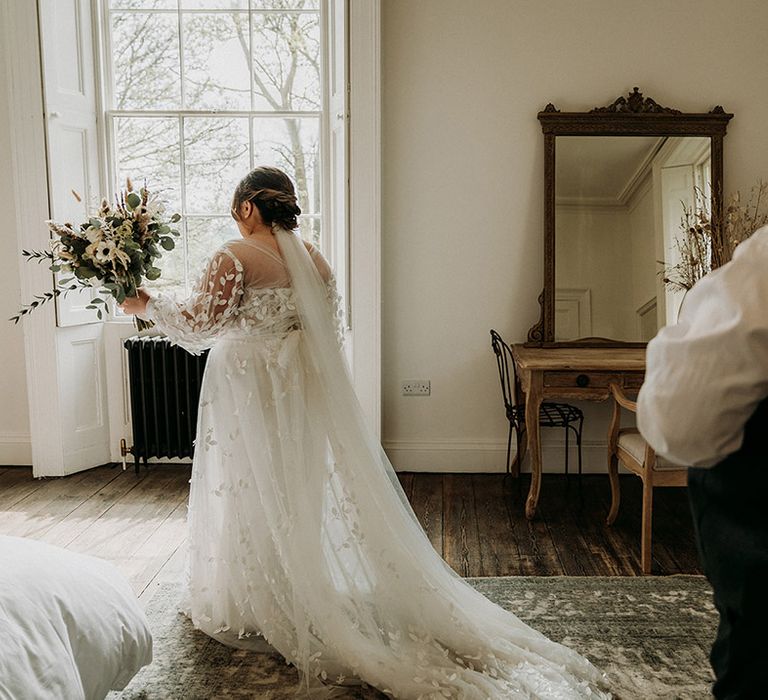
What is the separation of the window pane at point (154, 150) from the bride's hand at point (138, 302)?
2233 millimetres

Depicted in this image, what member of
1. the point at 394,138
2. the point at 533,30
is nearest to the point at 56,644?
the point at 394,138

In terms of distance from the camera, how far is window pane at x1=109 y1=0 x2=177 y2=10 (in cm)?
514

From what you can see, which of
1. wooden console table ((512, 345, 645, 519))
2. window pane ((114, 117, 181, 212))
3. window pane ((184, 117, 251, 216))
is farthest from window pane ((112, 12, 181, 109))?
wooden console table ((512, 345, 645, 519))

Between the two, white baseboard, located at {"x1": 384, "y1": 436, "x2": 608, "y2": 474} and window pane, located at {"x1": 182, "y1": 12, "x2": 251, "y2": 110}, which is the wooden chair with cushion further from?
window pane, located at {"x1": 182, "y1": 12, "x2": 251, "y2": 110}

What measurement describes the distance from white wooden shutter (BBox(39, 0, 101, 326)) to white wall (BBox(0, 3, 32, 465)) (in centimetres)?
36

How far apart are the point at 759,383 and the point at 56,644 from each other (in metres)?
1.68

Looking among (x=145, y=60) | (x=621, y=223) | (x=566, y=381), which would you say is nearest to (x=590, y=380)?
(x=566, y=381)

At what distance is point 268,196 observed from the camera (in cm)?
301

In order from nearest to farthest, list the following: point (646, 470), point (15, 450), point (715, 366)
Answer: point (715, 366)
point (646, 470)
point (15, 450)

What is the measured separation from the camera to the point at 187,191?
205 inches

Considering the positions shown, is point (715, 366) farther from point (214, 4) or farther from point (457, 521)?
point (214, 4)

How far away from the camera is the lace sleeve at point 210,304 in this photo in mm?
2934

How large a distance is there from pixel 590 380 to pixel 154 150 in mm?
3031

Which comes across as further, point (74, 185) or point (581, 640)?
point (74, 185)
